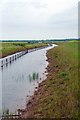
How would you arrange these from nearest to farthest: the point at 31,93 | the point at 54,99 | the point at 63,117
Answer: the point at 63,117 → the point at 54,99 → the point at 31,93

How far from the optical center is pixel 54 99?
14719mm

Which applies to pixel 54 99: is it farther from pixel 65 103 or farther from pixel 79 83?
pixel 79 83

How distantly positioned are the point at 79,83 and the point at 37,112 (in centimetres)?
507

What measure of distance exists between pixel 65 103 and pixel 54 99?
5.54 feet

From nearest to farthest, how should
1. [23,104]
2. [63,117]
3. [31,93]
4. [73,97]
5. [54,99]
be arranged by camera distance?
[63,117] → [73,97] → [54,99] → [23,104] → [31,93]

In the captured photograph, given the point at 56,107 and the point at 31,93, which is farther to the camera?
the point at 31,93

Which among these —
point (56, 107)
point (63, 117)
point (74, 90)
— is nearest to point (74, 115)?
point (63, 117)

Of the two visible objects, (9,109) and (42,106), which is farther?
(9,109)

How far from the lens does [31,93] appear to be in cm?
1948

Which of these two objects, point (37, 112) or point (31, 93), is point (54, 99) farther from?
point (31, 93)

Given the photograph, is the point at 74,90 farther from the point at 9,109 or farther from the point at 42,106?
the point at 9,109

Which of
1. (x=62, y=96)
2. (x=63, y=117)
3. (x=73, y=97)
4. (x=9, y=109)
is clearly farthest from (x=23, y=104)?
(x=63, y=117)

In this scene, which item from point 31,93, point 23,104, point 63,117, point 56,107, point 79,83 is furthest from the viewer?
point 31,93

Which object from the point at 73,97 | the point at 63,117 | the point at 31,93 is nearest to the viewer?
the point at 63,117
